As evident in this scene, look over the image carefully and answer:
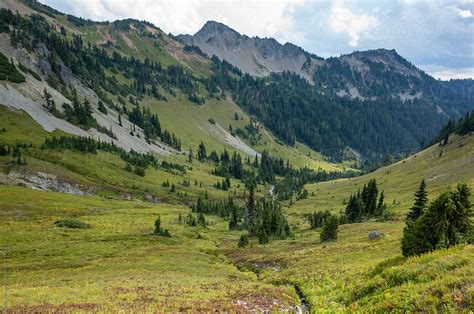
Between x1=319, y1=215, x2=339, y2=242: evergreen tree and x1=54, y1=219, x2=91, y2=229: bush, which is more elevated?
x1=319, y1=215, x2=339, y2=242: evergreen tree

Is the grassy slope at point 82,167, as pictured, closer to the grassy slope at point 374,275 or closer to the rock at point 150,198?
the rock at point 150,198

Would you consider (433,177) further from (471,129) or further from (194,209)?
(194,209)

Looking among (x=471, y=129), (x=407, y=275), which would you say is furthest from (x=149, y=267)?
(x=471, y=129)

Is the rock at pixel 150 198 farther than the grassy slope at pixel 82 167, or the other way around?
the rock at pixel 150 198

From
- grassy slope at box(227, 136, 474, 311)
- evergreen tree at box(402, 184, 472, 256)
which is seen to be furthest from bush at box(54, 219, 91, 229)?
evergreen tree at box(402, 184, 472, 256)

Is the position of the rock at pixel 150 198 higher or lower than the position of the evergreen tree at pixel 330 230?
higher

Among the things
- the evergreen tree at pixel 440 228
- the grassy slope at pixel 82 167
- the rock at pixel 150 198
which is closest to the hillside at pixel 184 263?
the grassy slope at pixel 82 167

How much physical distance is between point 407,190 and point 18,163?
165 meters

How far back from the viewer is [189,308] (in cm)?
2183

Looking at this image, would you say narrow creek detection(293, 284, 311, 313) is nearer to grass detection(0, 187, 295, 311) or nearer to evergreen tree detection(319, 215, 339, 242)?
grass detection(0, 187, 295, 311)

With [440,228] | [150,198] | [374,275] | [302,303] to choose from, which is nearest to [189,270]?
[302,303]

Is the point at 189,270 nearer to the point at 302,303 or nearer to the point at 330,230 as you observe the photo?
the point at 302,303

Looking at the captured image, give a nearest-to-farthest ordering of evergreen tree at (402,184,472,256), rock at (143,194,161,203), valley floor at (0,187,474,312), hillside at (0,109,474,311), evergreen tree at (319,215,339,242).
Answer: valley floor at (0,187,474,312), hillside at (0,109,474,311), evergreen tree at (402,184,472,256), evergreen tree at (319,215,339,242), rock at (143,194,161,203)

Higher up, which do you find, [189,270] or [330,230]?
[330,230]
